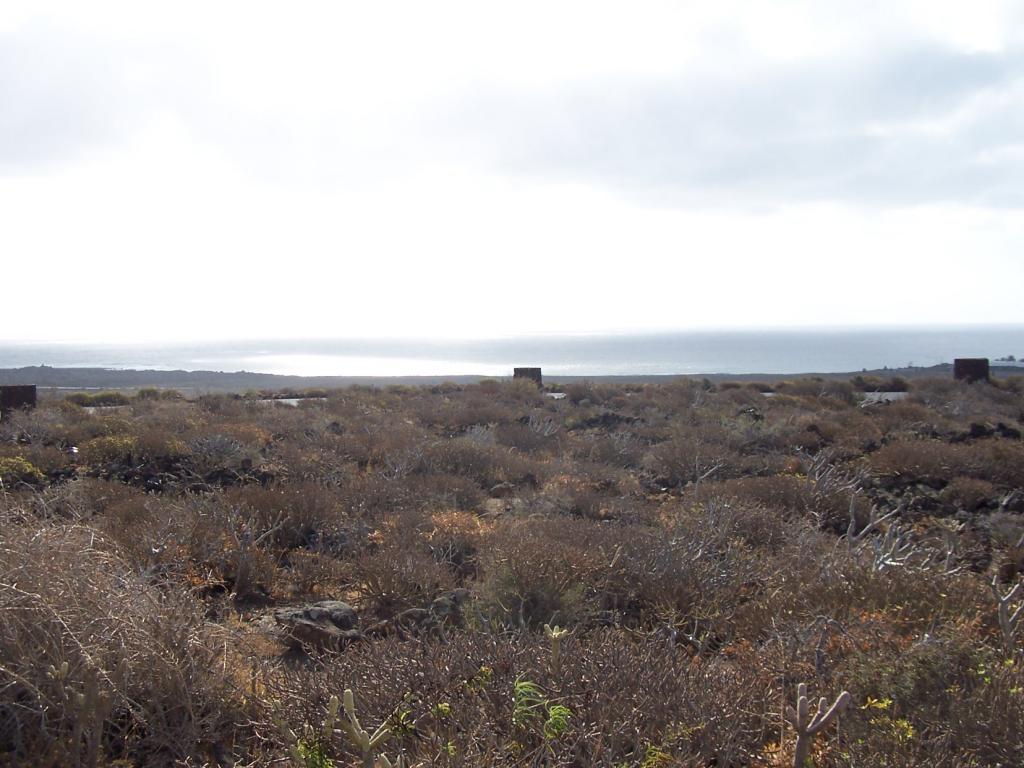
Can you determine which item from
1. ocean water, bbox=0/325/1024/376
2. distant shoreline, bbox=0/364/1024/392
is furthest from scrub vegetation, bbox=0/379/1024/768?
ocean water, bbox=0/325/1024/376

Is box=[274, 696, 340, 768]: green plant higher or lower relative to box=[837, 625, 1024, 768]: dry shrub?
lower

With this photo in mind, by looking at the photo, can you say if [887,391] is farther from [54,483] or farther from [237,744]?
[237,744]

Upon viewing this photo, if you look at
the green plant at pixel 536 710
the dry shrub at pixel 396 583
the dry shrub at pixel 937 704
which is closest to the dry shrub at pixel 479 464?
the dry shrub at pixel 396 583

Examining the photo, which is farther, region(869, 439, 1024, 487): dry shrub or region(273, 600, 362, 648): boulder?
region(869, 439, 1024, 487): dry shrub

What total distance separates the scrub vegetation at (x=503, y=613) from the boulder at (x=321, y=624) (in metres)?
0.02

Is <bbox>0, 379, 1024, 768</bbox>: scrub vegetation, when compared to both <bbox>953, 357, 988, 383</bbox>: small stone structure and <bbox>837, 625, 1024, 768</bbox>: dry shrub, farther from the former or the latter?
<bbox>953, 357, 988, 383</bbox>: small stone structure

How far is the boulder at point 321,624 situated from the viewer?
4680mm

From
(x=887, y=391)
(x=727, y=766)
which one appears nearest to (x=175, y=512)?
(x=727, y=766)

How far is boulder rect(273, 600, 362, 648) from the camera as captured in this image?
15.4ft

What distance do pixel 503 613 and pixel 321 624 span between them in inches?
43.9

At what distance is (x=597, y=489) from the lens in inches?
386

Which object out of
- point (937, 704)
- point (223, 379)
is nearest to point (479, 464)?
point (937, 704)

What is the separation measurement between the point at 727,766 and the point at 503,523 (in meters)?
4.69

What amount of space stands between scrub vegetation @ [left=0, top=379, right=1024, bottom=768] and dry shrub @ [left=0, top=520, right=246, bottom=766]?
0.05 ft
